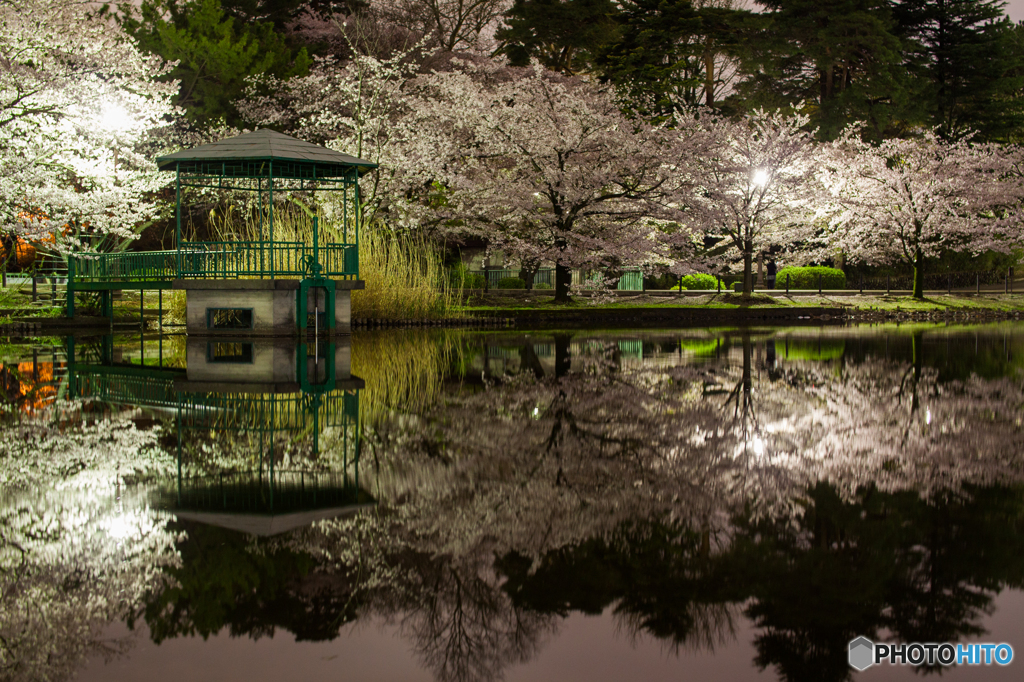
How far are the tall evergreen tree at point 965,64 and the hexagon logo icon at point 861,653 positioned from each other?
4938 centimetres

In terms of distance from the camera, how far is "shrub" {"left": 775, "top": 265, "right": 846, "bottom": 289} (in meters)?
46.0

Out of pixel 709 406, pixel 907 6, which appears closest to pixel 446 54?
pixel 907 6

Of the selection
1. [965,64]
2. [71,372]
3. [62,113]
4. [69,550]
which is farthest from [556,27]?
[69,550]

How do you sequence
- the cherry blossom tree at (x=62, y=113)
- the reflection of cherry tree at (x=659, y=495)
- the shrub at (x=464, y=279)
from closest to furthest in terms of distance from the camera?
the reflection of cherry tree at (x=659, y=495) → the cherry blossom tree at (x=62, y=113) → the shrub at (x=464, y=279)

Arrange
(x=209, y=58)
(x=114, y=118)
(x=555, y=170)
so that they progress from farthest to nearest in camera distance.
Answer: (x=209, y=58) < (x=555, y=170) < (x=114, y=118)

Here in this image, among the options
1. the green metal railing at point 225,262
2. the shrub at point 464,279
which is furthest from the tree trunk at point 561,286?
the green metal railing at point 225,262

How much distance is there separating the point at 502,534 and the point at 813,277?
145ft

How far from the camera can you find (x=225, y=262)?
20750 millimetres

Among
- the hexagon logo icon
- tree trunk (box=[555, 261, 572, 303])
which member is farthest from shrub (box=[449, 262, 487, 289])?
the hexagon logo icon

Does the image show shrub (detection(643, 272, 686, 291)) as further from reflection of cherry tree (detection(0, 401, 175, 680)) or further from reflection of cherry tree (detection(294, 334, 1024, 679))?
reflection of cherry tree (detection(0, 401, 175, 680))

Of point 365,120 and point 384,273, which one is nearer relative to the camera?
point 384,273

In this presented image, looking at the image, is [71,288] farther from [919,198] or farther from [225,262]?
[919,198]

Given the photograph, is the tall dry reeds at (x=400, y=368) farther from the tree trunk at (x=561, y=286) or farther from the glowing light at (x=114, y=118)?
the tree trunk at (x=561, y=286)

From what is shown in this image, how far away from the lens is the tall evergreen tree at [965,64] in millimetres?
47688
